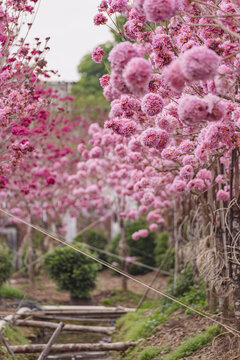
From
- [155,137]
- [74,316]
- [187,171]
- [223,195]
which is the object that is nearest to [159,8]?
[155,137]

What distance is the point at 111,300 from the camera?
30.8ft

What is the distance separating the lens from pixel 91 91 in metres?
18.6

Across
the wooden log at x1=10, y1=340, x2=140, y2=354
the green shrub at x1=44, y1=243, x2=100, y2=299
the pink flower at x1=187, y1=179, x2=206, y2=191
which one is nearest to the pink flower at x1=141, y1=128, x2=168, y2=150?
the pink flower at x1=187, y1=179, x2=206, y2=191

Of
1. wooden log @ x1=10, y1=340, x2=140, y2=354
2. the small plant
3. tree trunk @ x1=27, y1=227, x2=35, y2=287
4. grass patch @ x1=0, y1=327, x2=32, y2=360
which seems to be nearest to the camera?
wooden log @ x1=10, y1=340, x2=140, y2=354

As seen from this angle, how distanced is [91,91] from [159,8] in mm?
16671

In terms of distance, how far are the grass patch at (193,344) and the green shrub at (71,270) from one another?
14.4ft

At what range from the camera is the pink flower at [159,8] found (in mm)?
2244

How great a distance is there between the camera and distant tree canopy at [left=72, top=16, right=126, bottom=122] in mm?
15240

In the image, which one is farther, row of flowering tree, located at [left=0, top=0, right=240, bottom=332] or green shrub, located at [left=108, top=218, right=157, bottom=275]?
green shrub, located at [left=108, top=218, right=157, bottom=275]

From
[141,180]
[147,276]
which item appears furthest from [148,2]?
[147,276]

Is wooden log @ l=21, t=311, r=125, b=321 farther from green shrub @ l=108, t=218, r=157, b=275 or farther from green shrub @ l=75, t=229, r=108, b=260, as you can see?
green shrub @ l=75, t=229, r=108, b=260

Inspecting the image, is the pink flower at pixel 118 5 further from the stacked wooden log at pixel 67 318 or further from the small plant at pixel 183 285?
the small plant at pixel 183 285

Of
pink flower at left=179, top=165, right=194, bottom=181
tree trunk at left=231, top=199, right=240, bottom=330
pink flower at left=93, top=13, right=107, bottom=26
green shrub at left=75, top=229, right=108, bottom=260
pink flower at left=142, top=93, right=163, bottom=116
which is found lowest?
green shrub at left=75, top=229, right=108, bottom=260

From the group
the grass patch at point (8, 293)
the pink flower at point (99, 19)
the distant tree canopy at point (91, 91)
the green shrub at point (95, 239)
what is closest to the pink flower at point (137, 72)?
the pink flower at point (99, 19)
